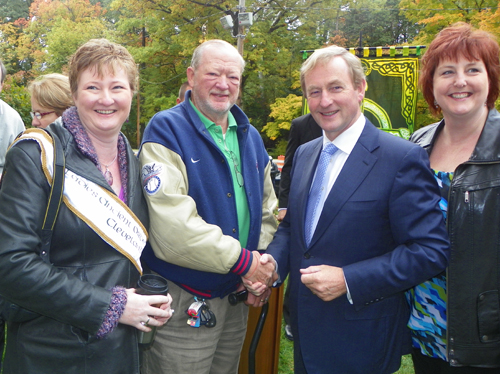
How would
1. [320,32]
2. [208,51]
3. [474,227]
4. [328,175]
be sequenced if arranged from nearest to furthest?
[474,227], [328,175], [208,51], [320,32]

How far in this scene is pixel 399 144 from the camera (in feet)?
6.42

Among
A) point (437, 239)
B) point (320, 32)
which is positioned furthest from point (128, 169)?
point (320, 32)

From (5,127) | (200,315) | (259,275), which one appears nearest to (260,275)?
(259,275)

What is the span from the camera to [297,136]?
14.7 feet

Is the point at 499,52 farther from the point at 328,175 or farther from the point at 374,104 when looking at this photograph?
the point at 374,104

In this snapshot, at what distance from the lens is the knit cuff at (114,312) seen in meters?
1.65

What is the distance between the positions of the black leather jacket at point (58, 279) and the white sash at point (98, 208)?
2cm

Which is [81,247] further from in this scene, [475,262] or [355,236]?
[475,262]

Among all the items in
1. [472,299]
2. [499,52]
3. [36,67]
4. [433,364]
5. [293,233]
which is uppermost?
[36,67]

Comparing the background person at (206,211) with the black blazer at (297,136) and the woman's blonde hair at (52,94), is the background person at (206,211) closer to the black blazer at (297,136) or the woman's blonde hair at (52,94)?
the woman's blonde hair at (52,94)

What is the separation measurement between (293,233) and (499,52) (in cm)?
144

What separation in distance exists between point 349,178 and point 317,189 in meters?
0.26

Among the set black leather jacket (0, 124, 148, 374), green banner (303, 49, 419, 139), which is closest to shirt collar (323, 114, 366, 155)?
black leather jacket (0, 124, 148, 374)

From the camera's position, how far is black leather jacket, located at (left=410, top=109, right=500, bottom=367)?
1.89 meters
